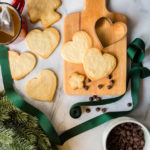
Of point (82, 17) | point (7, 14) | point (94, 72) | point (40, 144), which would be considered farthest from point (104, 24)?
point (40, 144)

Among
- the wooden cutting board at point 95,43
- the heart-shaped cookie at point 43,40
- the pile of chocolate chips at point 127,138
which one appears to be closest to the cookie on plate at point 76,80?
the wooden cutting board at point 95,43

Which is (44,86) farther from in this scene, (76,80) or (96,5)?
(96,5)

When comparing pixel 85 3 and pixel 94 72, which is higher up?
pixel 85 3

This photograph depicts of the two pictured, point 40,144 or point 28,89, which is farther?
point 28,89

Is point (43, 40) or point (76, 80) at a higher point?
point (43, 40)

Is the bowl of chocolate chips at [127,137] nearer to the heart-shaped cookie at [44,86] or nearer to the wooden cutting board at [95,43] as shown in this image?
the wooden cutting board at [95,43]

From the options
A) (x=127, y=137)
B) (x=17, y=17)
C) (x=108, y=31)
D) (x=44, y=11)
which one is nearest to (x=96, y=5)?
(x=108, y=31)

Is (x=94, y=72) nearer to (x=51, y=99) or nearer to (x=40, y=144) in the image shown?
(x=51, y=99)
